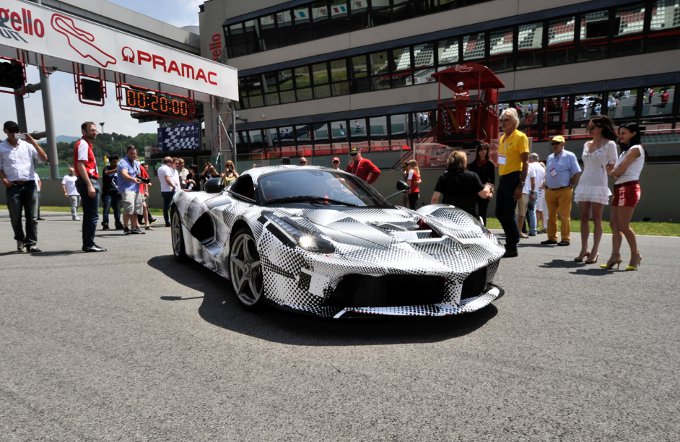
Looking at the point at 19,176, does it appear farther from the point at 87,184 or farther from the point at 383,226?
the point at 383,226

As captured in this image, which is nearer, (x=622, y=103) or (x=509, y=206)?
(x=509, y=206)

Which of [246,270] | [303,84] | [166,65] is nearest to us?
[246,270]

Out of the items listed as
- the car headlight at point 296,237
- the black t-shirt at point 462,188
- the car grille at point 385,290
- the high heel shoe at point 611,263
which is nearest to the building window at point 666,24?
the high heel shoe at point 611,263

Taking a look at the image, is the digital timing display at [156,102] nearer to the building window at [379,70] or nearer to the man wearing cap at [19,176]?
the man wearing cap at [19,176]

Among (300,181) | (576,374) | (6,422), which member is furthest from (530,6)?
(6,422)

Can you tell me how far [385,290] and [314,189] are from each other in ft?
5.45

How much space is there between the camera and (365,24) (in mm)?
25125

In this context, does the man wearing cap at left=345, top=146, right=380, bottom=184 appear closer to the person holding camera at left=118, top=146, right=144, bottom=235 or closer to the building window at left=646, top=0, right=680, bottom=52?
the person holding camera at left=118, top=146, right=144, bottom=235

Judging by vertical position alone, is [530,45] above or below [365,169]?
above

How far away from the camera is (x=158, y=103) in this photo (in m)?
15.8

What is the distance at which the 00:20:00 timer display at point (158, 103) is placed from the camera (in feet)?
47.5

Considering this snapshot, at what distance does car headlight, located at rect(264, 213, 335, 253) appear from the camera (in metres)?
Answer: 2.98

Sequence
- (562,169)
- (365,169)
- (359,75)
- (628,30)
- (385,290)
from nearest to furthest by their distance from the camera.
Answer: (385,290)
(562,169)
(365,169)
(628,30)
(359,75)

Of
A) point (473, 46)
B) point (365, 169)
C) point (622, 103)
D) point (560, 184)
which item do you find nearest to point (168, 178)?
point (365, 169)
